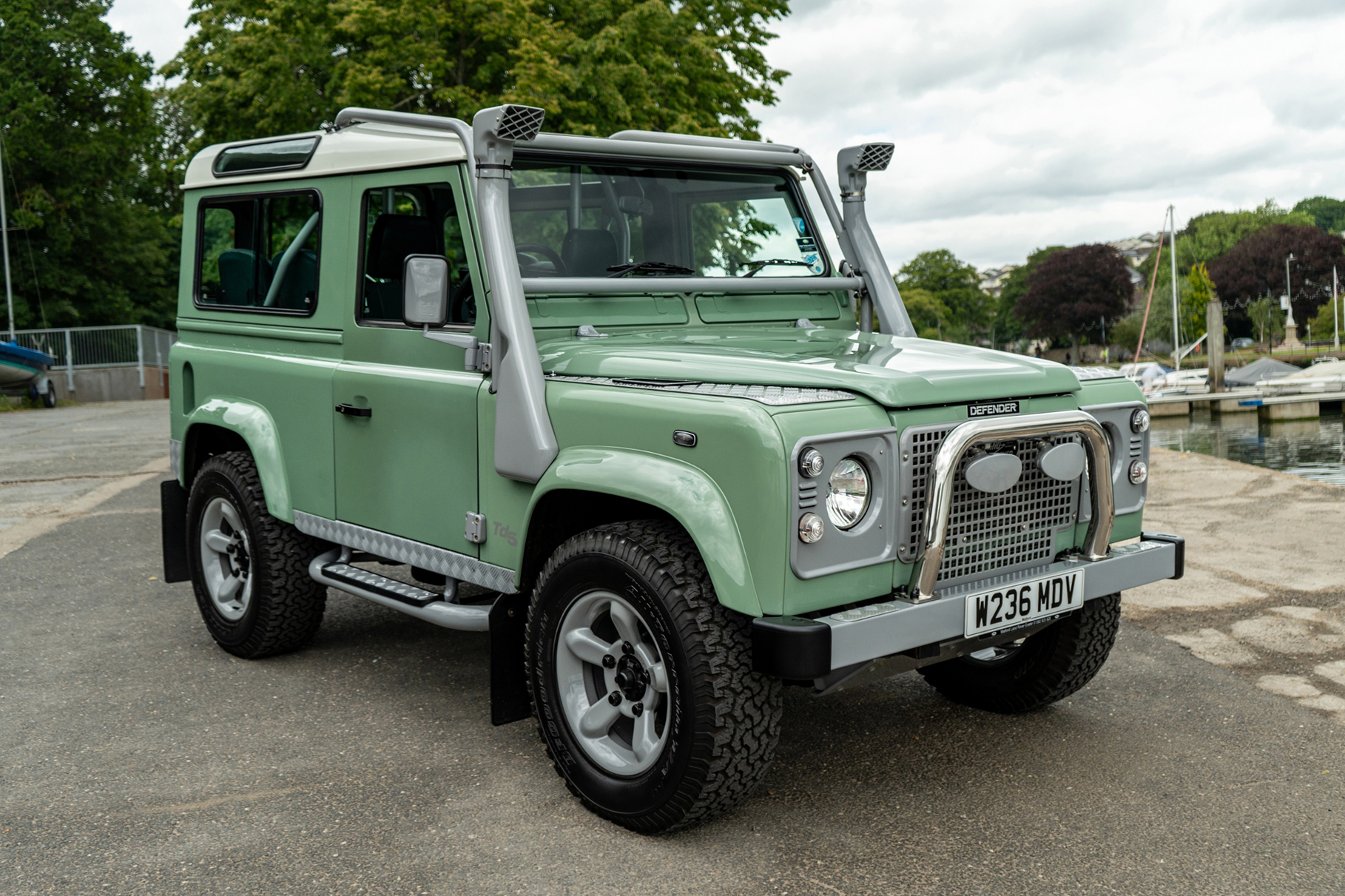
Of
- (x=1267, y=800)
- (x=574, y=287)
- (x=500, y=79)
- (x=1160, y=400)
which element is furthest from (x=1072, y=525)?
(x=1160, y=400)

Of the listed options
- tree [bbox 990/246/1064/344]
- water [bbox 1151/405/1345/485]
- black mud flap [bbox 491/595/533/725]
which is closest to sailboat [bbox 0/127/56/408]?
water [bbox 1151/405/1345/485]

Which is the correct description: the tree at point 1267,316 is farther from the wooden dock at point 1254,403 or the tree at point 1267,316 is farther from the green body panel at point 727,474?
the green body panel at point 727,474

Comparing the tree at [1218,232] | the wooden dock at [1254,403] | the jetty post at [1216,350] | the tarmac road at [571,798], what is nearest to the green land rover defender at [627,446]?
the tarmac road at [571,798]

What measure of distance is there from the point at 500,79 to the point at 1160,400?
23643 mm

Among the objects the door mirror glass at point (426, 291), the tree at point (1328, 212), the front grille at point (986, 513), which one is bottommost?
the front grille at point (986, 513)

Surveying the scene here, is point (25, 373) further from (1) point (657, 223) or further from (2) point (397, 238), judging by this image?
(1) point (657, 223)

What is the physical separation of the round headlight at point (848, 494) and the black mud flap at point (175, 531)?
3813 millimetres

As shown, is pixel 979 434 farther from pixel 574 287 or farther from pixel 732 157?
pixel 732 157

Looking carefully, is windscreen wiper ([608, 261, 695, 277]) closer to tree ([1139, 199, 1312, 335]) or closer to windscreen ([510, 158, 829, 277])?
windscreen ([510, 158, 829, 277])

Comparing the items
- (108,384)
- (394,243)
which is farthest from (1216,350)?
(394,243)

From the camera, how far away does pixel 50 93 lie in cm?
3694

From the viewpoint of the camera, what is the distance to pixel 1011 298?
112 m

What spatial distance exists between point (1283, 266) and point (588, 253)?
90042 mm

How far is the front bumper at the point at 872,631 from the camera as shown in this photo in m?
3.07
